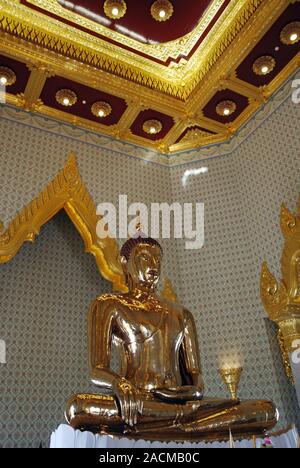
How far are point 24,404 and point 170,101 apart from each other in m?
3.75

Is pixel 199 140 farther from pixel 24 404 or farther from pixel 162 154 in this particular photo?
pixel 24 404

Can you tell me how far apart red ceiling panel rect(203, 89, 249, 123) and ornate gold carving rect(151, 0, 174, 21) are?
40.9 inches

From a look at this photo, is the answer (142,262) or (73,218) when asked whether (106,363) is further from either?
(73,218)

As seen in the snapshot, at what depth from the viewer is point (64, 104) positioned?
16.5ft

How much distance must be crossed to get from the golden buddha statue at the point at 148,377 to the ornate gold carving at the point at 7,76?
2.59m

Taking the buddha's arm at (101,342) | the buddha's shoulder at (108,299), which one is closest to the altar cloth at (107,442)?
the buddha's arm at (101,342)

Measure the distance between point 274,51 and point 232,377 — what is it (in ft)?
11.2

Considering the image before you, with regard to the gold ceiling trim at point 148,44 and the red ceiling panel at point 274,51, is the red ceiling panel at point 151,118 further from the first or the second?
the red ceiling panel at point 274,51

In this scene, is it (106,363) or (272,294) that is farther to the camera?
(272,294)

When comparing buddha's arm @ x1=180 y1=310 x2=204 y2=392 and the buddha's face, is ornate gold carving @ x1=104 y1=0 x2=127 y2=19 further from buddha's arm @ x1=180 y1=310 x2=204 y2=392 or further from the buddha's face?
buddha's arm @ x1=180 y1=310 x2=204 y2=392

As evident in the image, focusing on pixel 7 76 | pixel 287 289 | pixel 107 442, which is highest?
pixel 7 76

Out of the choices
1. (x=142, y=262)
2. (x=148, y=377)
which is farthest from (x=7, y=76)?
(x=148, y=377)

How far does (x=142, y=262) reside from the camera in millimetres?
3113
